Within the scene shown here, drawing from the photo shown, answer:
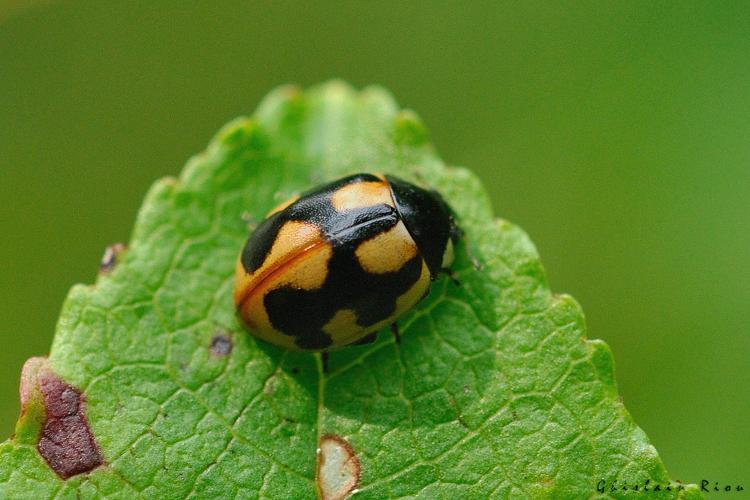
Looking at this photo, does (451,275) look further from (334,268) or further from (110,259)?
(110,259)

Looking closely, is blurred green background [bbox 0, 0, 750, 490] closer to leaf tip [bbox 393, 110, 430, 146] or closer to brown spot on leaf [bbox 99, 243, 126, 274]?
leaf tip [bbox 393, 110, 430, 146]

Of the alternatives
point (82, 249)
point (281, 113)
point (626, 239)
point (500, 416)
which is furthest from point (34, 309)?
point (626, 239)

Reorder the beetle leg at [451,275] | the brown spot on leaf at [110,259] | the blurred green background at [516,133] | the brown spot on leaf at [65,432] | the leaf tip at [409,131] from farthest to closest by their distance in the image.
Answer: the blurred green background at [516,133], the leaf tip at [409,131], the beetle leg at [451,275], the brown spot on leaf at [110,259], the brown spot on leaf at [65,432]

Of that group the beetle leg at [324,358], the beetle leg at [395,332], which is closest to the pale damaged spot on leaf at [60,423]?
the beetle leg at [324,358]

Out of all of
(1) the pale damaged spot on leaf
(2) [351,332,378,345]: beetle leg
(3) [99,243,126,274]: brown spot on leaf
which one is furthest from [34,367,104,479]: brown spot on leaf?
(2) [351,332,378,345]: beetle leg

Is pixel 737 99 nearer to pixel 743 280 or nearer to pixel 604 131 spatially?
pixel 604 131

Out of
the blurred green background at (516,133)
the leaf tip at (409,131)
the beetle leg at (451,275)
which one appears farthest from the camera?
the blurred green background at (516,133)

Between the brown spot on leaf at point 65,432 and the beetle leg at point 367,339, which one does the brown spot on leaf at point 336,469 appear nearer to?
the beetle leg at point 367,339

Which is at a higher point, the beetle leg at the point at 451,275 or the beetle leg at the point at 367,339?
the beetle leg at the point at 451,275

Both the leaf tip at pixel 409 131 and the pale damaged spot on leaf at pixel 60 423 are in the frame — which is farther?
the leaf tip at pixel 409 131
